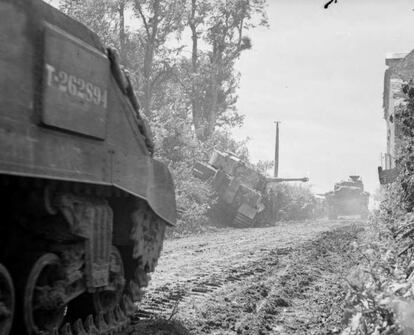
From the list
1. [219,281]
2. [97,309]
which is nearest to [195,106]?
[219,281]

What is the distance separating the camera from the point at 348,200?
39469 mm

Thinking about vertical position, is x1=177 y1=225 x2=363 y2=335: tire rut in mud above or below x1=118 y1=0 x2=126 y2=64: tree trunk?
below

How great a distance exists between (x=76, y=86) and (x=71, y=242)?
1.33 meters

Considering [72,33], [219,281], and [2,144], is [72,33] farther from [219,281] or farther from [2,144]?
[219,281]

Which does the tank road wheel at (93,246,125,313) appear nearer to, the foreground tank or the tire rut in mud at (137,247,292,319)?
the foreground tank

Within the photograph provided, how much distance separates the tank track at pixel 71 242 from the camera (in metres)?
5.20

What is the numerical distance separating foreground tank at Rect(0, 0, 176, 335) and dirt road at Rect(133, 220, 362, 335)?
2.91 feet

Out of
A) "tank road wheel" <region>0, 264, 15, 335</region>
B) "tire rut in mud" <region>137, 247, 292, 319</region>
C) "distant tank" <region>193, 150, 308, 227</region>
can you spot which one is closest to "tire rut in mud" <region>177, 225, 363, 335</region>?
"tire rut in mud" <region>137, 247, 292, 319</region>

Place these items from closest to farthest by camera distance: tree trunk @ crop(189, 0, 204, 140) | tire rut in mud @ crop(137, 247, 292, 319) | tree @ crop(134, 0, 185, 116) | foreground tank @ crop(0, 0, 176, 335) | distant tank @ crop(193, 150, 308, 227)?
foreground tank @ crop(0, 0, 176, 335) → tire rut in mud @ crop(137, 247, 292, 319) → distant tank @ crop(193, 150, 308, 227) → tree @ crop(134, 0, 185, 116) → tree trunk @ crop(189, 0, 204, 140)

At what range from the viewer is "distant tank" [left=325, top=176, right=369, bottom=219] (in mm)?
39250

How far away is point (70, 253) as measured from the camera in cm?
575

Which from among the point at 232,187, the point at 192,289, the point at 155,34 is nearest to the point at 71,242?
the point at 192,289

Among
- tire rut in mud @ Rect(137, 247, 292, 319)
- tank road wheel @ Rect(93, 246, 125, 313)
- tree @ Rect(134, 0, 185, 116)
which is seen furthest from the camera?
tree @ Rect(134, 0, 185, 116)

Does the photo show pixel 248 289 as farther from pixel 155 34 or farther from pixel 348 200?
pixel 348 200
